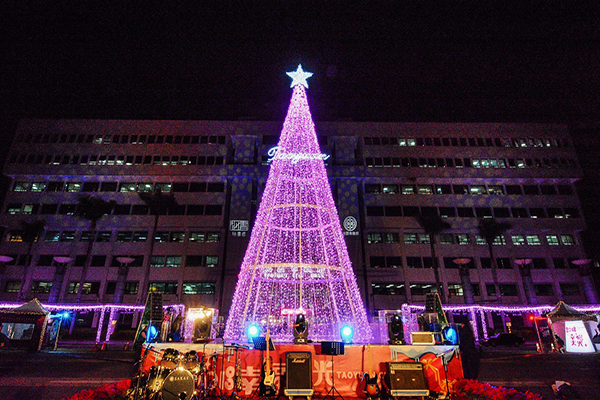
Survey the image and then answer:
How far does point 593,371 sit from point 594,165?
48.7 m

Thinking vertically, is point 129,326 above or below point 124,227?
below

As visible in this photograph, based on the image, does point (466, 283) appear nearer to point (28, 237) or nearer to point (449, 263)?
point (449, 263)

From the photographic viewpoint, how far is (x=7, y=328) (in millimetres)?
26859

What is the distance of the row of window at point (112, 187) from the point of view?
45219 millimetres

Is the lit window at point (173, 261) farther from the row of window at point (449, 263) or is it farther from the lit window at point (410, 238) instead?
the lit window at point (410, 238)

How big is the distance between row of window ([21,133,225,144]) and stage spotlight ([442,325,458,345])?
42257 mm

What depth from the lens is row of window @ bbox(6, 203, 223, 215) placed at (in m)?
43.8

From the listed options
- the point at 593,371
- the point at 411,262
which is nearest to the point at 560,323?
the point at 593,371

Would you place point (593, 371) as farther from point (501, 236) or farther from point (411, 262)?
point (501, 236)

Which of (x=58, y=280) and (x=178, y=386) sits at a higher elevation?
(x=58, y=280)

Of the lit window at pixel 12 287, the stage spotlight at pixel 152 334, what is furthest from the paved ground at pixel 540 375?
the lit window at pixel 12 287

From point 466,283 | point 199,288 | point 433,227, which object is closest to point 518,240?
point 466,283

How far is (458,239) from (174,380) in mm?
43772

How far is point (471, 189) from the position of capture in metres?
46.1
